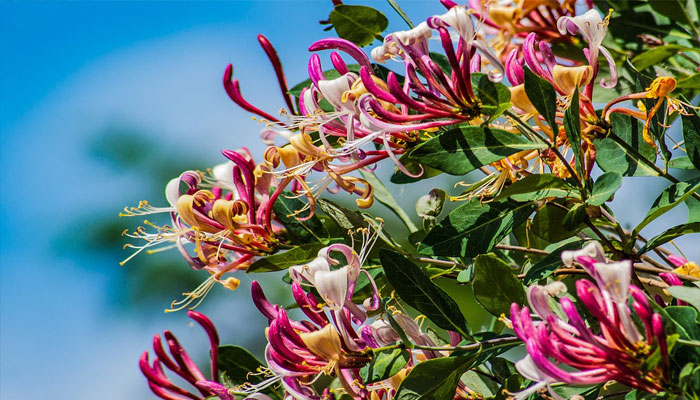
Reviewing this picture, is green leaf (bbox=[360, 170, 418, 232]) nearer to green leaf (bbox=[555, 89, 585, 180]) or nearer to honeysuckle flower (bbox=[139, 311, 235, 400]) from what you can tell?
honeysuckle flower (bbox=[139, 311, 235, 400])

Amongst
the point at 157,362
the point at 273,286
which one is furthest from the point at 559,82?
the point at 273,286

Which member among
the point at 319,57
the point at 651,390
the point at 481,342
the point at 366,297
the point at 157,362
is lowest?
the point at 651,390

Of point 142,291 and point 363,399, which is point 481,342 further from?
point 142,291

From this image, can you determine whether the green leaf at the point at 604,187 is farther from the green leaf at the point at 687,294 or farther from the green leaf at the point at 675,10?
the green leaf at the point at 675,10

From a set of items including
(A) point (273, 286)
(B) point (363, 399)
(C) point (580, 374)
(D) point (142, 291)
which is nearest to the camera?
(C) point (580, 374)

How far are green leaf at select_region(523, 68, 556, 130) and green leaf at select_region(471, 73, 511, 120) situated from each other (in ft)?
0.09

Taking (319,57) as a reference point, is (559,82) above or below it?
below

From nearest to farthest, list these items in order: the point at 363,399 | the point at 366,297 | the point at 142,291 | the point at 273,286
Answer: the point at 363,399, the point at 366,297, the point at 273,286, the point at 142,291

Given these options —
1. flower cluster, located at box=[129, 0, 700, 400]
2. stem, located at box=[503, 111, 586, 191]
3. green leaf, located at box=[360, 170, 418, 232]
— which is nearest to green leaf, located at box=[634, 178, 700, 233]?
flower cluster, located at box=[129, 0, 700, 400]

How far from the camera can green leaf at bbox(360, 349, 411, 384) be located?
95 centimetres

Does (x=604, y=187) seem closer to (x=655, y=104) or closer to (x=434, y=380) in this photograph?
(x=655, y=104)

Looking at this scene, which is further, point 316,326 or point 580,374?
point 316,326

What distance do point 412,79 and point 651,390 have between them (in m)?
0.43

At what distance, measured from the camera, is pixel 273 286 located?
10.4ft
